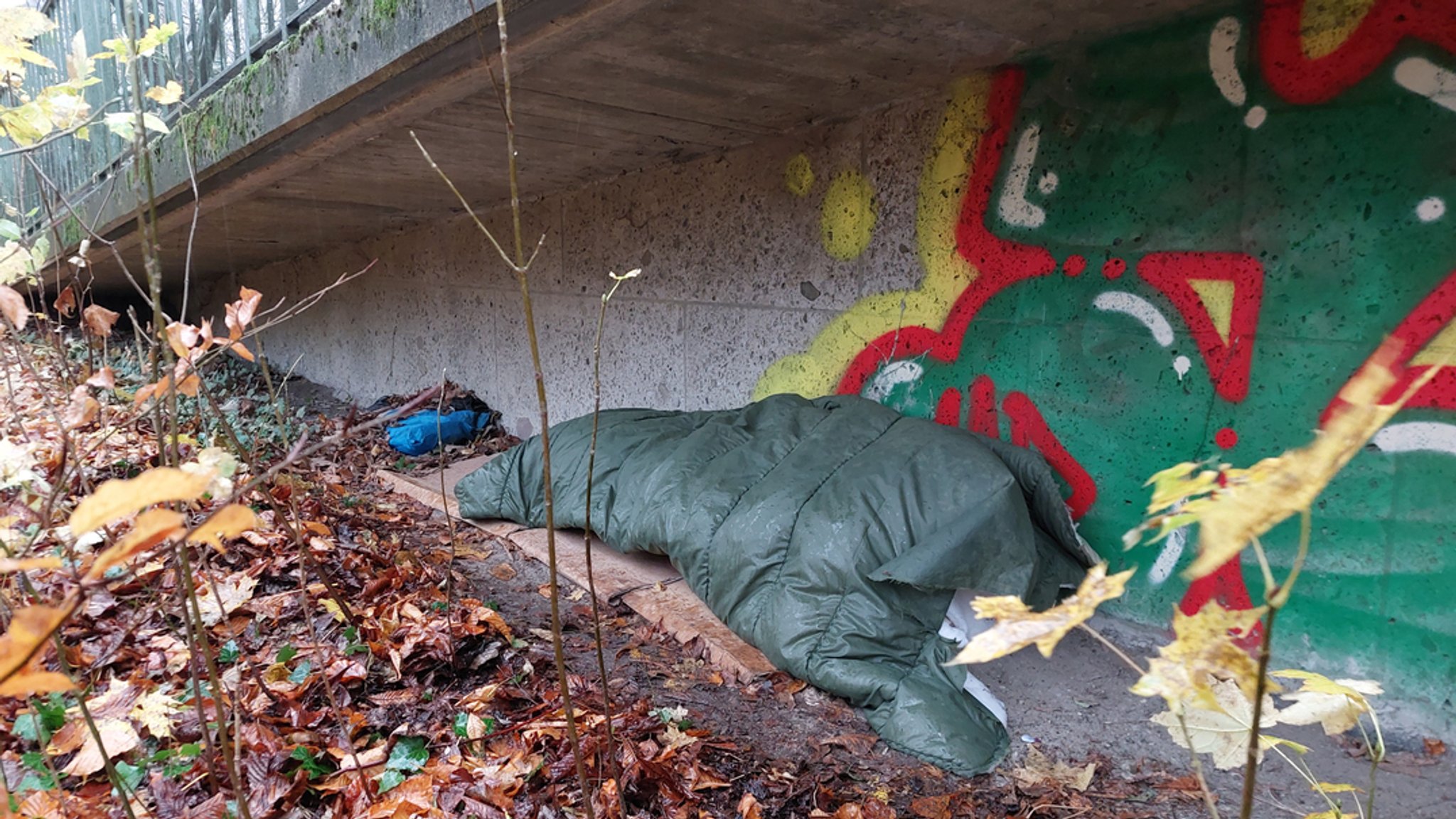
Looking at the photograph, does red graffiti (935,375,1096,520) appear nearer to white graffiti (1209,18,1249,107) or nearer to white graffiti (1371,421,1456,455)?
white graffiti (1371,421,1456,455)

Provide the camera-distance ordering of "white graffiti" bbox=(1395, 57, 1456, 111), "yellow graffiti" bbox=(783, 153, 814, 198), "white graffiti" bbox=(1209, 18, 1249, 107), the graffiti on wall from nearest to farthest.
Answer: "white graffiti" bbox=(1395, 57, 1456, 111), the graffiti on wall, "white graffiti" bbox=(1209, 18, 1249, 107), "yellow graffiti" bbox=(783, 153, 814, 198)

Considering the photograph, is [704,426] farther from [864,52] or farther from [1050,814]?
[1050,814]

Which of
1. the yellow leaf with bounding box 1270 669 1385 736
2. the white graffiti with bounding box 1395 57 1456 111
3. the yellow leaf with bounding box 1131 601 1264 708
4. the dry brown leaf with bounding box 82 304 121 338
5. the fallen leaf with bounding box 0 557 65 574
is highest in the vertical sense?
the white graffiti with bounding box 1395 57 1456 111

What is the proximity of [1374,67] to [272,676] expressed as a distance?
3.68 meters

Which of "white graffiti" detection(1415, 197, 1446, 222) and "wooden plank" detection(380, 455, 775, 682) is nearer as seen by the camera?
"white graffiti" detection(1415, 197, 1446, 222)

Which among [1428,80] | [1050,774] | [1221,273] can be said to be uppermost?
[1428,80]

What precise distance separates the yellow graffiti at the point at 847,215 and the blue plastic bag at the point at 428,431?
3.33m

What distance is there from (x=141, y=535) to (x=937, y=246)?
3.33 metres

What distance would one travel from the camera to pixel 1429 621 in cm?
235

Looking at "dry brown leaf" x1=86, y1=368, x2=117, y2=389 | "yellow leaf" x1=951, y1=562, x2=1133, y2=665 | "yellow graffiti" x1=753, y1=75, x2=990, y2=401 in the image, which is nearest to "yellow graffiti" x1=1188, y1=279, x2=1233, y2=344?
"yellow graffiti" x1=753, y1=75, x2=990, y2=401

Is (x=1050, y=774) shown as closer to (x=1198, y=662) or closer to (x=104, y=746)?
(x=1198, y=662)

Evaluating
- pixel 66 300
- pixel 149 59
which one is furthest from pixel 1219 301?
pixel 149 59

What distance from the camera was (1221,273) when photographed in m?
2.68

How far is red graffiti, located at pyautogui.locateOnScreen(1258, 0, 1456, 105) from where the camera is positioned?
7.27 ft
